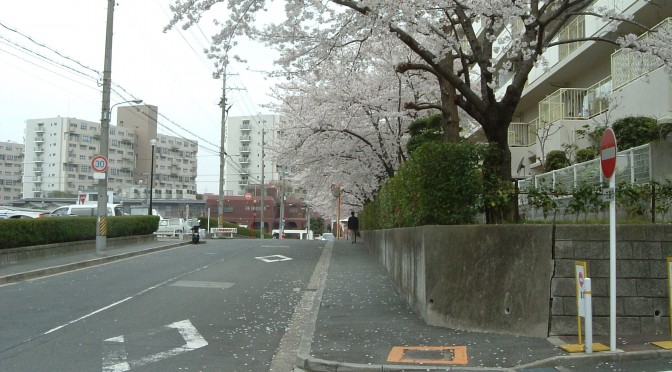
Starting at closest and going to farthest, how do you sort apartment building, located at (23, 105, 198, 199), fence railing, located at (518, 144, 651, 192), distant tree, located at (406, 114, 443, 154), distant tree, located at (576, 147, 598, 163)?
fence railing, located at (518, 144, 651, 192) < distant tree, located at (576, 147, 598, 163) < distant tree, located at (406, 114, 443, 154) < apartment building, located at (23, 105, 198, 199)

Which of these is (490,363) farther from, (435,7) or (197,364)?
(435,7)

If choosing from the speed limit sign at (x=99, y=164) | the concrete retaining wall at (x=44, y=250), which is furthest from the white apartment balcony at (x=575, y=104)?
the concrete retaining wall at (x=44, y=250)

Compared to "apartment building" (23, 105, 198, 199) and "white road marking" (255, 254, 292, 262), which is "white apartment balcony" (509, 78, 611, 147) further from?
"apartment building" (23, 105, 198, 199)

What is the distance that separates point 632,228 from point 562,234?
35.8 inches

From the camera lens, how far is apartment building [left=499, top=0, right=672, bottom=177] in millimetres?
14009

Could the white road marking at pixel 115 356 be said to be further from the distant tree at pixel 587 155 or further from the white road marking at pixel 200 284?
the distant tree at pixel 587 155

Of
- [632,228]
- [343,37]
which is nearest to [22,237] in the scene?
[343,37]

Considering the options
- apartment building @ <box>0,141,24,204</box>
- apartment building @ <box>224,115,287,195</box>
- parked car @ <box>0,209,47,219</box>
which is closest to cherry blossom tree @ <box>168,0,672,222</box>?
parked car @ <box>0,209,47,219</box>

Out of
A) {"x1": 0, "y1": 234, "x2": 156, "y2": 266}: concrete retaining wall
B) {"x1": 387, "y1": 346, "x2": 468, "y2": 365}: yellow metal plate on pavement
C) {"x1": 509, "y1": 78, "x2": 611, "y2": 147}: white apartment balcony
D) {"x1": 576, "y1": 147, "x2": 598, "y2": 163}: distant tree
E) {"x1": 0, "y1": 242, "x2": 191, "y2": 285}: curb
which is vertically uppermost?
{"x1": 509, "y1": 78, "x2": 611, "y2": 147}: white apartment balcony

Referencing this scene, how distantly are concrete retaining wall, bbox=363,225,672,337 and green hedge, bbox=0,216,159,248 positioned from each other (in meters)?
13.1

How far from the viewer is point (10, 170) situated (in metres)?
62.8

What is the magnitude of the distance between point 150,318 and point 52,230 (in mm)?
10872

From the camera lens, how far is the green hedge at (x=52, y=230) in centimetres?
1622

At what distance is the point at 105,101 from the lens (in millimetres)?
20219
